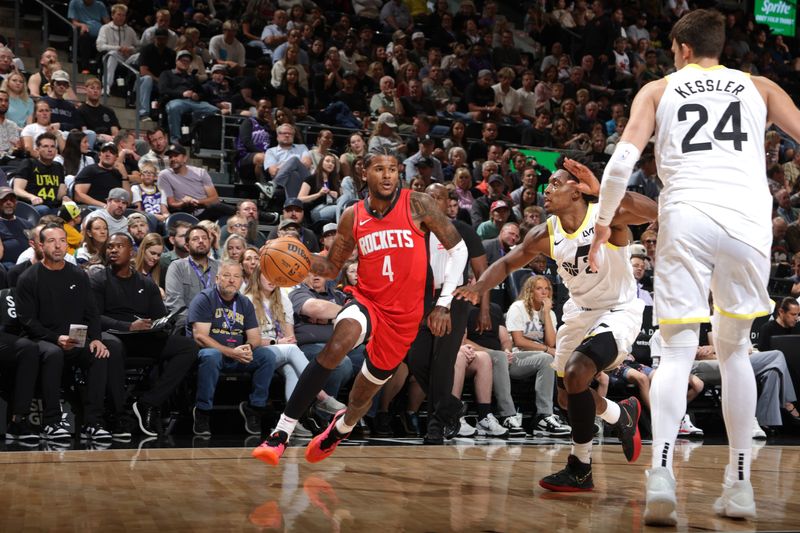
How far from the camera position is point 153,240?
29.8 ft

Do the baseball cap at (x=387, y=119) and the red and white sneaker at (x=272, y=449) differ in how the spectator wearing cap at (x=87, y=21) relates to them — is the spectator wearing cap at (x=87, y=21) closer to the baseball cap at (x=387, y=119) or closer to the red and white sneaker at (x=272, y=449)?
the baseball cap at (x=387, y=119)

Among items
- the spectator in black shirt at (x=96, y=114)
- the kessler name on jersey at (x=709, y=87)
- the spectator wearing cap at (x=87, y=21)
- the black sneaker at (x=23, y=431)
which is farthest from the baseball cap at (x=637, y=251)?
the spectator wearing cap at (x=87, y=21)

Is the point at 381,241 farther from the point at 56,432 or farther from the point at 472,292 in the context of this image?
the point at 56,432

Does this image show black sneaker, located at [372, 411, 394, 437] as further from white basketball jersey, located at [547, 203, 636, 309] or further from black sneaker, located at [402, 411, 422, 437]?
white basketball jersey, located at [547, 203, 636, 309]

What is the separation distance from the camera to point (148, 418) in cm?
826

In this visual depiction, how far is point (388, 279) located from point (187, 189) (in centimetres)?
584

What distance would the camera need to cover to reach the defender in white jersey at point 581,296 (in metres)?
5.18

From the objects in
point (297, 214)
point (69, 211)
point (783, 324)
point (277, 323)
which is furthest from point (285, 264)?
point (783, 324)

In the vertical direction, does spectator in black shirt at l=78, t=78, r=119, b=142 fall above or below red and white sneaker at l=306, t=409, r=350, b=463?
above

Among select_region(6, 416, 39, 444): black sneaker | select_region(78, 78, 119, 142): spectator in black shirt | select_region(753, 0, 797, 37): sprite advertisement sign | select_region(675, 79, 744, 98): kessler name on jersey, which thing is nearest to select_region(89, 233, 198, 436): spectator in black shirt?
select_region(6, 416, 39, 444): black sneaker

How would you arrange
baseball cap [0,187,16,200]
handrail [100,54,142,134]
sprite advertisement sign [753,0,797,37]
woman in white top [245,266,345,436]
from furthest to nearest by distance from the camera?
1. sprite advertisement sign [753,0,797,37]
2. handrail [100,54,142,134]
3. baseball cap [0,187,16,200]
4. woman in white top [245,266,345,436]

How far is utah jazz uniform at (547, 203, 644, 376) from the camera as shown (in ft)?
17.5

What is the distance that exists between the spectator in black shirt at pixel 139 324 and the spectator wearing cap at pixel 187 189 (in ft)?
8.36

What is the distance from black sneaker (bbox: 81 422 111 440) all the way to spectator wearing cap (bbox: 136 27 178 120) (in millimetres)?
6092
